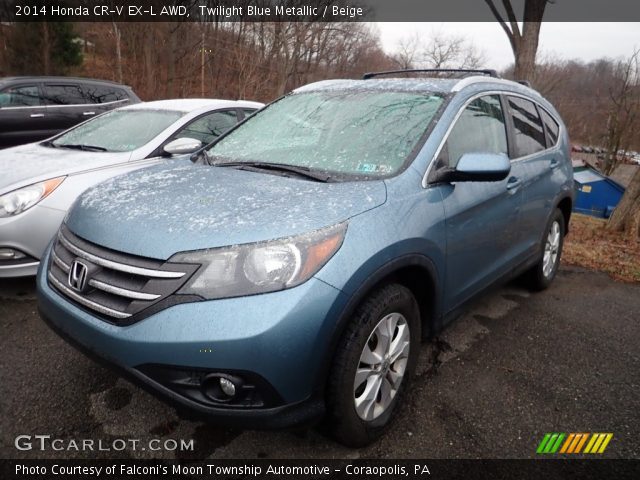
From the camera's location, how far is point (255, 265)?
1562mm

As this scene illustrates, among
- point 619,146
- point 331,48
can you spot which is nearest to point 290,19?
point 331,48

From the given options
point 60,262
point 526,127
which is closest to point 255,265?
point 60,262

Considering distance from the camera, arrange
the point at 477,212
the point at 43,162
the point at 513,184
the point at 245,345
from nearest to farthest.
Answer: the point at 245,345
the point at 477,212
the point at 513,184
the point at 43,162

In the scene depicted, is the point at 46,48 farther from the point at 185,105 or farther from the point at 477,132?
the point at 477,132

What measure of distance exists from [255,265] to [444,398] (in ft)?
4.80

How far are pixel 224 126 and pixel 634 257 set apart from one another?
5.49 m

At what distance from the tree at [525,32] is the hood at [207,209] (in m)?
8.48

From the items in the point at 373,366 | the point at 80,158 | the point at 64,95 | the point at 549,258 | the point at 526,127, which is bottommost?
the point at 549,258

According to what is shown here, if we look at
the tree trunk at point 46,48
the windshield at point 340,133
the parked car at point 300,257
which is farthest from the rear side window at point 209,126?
the tree trunk at point 46,48

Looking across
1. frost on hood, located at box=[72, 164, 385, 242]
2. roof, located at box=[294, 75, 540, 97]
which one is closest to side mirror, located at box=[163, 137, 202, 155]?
roof, located at box=[294, 75, 540, 97]

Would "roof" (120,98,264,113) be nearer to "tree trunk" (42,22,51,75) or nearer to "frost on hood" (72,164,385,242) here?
"frost on hood" (72,164,385,242)

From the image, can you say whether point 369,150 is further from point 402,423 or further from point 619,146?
point 619,146

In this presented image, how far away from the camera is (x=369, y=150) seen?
7.43 ft

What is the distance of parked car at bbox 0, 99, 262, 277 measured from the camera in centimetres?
296
